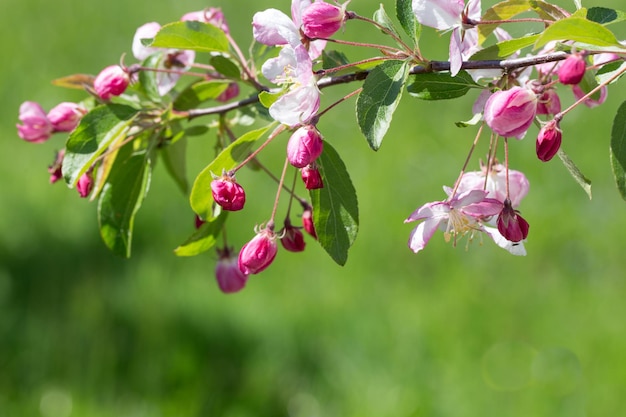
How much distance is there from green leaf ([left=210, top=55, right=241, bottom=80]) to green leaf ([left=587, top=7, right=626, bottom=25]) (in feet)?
1.69

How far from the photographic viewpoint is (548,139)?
1.11 m

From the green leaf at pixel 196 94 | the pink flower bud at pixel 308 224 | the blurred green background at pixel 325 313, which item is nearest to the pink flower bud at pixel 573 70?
the pink flower bud at pixel 308 224

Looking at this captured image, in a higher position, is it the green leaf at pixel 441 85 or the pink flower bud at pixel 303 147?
the pink flower bud at pixel 303 147

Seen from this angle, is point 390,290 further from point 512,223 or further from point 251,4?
point 251,4

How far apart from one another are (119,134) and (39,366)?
7.41 ft

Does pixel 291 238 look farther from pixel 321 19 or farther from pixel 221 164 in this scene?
pixel 321 19

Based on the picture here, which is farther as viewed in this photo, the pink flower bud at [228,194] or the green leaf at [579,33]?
the pink flower bud at [228,194]

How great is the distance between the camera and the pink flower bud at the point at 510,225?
1209 mm

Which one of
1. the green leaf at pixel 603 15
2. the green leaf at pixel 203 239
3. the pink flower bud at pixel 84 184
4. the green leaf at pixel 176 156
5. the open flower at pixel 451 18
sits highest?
the open flower at pixel 451 18

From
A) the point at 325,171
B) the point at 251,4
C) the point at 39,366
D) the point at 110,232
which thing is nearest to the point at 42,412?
the point at 39,366

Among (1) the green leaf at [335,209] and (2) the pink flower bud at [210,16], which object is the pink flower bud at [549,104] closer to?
(1) the green leaf at [335,209]

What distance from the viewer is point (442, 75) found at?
3.89 ft

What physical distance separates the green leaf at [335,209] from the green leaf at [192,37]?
236mm

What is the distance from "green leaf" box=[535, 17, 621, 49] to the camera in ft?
3.23
